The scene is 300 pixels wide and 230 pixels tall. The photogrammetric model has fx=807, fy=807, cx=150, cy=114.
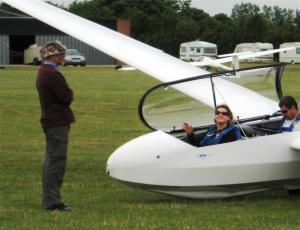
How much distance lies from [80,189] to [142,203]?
1165mm

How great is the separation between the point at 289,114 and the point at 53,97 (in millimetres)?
2580

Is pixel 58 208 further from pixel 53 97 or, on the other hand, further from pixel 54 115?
pixel 53 97

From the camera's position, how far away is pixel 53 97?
25.9ft

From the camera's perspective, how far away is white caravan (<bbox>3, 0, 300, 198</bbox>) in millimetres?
8156

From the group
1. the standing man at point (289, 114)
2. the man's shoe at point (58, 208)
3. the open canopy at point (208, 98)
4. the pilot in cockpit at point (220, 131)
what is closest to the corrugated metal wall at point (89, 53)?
the open canopy at point (208, 98)

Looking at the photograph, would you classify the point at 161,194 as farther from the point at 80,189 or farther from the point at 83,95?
the point at 83,95

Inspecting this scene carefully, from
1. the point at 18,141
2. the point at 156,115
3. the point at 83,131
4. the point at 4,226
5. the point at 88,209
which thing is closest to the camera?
the point at 4,226

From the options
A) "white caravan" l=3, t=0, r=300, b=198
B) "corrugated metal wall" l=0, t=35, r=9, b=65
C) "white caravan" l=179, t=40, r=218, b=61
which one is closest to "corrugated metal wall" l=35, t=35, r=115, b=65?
"corrugated metal wall" l=0, t=35, r=9, b=65

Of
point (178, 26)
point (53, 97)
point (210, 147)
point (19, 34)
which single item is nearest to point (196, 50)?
point (178, 26)

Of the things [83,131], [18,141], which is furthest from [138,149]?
[83,131]

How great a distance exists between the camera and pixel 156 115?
29.2ft

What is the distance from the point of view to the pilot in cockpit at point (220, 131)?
833cm

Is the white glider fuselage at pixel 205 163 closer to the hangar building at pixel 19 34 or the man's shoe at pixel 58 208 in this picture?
the man's shoe at pixel 58 208

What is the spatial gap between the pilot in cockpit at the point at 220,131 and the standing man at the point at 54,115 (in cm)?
137
